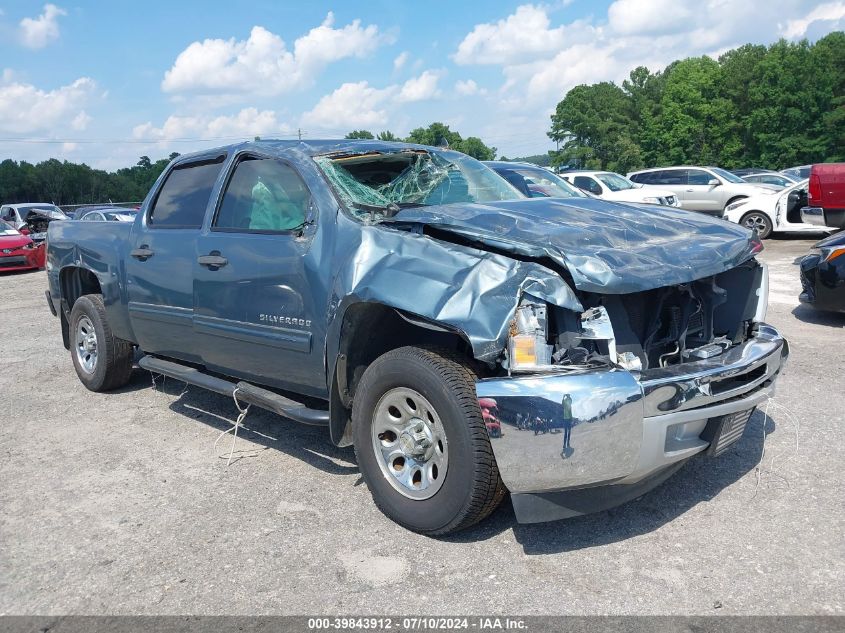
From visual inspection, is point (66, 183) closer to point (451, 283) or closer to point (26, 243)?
point (26, 243)

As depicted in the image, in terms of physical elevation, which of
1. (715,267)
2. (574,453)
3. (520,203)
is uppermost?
(520,203)

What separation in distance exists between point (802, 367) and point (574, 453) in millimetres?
3946

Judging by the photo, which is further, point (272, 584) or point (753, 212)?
point (753, 212)

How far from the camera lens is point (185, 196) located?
199 inches

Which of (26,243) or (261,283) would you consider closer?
(261,283)

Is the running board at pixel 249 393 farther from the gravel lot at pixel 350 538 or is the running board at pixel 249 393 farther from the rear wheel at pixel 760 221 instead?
the rear wheel at pixel 760 221

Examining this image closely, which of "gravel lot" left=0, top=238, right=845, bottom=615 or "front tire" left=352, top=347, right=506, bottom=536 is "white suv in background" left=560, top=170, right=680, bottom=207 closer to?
"gravel lot" left=0, top=238, right=845, bottom=615

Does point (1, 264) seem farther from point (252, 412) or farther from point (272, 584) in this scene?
point (272, 584)

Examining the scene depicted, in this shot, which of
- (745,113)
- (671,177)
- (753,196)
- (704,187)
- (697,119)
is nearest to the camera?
(753,196)

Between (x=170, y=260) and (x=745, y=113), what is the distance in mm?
65558

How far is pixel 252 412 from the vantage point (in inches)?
215

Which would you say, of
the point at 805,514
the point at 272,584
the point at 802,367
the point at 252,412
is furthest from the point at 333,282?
the point at 802,367

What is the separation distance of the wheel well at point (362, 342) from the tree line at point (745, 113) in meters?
58.2

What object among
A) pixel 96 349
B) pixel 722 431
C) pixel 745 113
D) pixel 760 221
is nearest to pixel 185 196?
pixel 96 349
